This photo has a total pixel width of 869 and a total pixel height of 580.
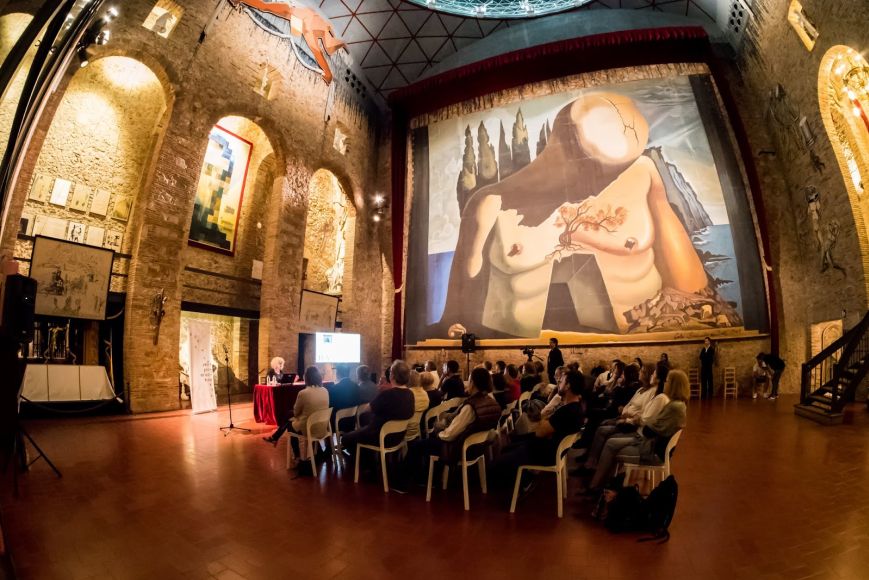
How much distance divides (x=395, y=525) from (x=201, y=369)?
7.00m

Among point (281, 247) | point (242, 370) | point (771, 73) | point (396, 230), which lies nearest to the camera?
point (771, 73)

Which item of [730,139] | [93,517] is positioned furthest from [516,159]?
[93,517]

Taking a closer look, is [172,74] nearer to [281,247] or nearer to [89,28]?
[89,28]

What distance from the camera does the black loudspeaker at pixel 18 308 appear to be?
10.9ft

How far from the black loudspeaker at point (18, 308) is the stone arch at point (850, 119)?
12318 mm

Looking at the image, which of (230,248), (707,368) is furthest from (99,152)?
(707,368)

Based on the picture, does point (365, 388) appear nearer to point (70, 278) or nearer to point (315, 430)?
point (315, 430)

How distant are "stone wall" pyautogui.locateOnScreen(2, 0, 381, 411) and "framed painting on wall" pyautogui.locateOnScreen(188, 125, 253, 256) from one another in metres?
0.54

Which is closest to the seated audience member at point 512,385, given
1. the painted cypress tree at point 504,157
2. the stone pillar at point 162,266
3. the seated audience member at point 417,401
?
the seated audience member at point 417,401

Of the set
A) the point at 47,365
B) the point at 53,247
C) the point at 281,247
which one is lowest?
the point at 47,365

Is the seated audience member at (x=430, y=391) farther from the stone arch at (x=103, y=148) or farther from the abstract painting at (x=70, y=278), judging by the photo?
the stone arch at (x=103, y=148)

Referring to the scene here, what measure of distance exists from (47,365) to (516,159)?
12.6m

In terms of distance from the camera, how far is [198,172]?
9.54m

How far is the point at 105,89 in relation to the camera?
927 cm
